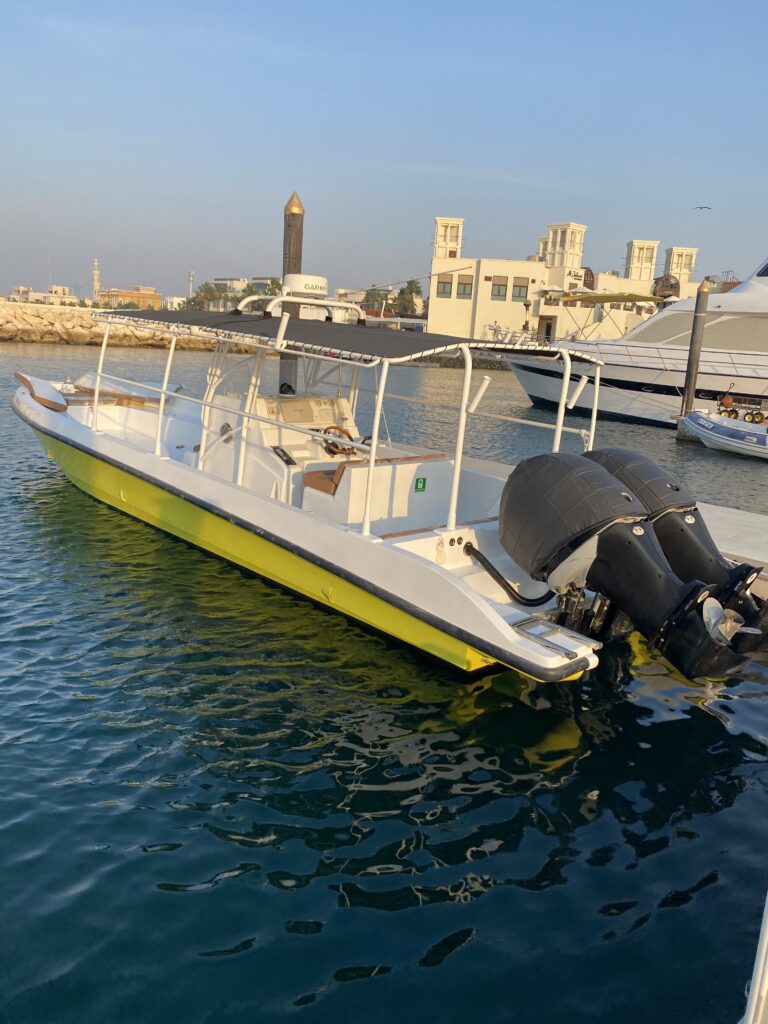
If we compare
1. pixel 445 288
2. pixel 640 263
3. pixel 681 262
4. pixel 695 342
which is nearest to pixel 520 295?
pixel 445 288

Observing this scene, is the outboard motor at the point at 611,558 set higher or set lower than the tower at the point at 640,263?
lower

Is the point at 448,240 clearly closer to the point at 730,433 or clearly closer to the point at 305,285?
the point at 730,433

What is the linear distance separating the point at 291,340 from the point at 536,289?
70.6m

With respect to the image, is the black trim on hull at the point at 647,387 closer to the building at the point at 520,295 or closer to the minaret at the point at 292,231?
the minaret at the point at 292,231

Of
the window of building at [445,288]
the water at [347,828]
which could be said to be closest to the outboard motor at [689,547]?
the water at [347,828]

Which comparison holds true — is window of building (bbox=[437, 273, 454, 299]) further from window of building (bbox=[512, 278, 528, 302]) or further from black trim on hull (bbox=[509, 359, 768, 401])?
black trim on hull (bbox=[509, 359, 768, 401])

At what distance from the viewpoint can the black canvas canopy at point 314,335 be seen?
695 cm

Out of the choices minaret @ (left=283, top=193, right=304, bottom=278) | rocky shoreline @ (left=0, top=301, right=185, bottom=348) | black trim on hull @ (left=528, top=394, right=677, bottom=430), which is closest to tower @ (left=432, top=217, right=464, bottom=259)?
rocky shoreline @ (left=0, top=301, right=185, bottom=348)

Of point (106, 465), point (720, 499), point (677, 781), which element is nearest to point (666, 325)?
point (720, 499)

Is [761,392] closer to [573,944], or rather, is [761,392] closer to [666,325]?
[666,325]

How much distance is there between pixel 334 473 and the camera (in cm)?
859

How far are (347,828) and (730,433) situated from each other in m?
21.5

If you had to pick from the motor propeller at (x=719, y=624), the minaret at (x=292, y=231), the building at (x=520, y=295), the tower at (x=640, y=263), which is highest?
the tower at (x=640, y=263)

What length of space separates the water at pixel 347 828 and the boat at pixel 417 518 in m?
0.71
